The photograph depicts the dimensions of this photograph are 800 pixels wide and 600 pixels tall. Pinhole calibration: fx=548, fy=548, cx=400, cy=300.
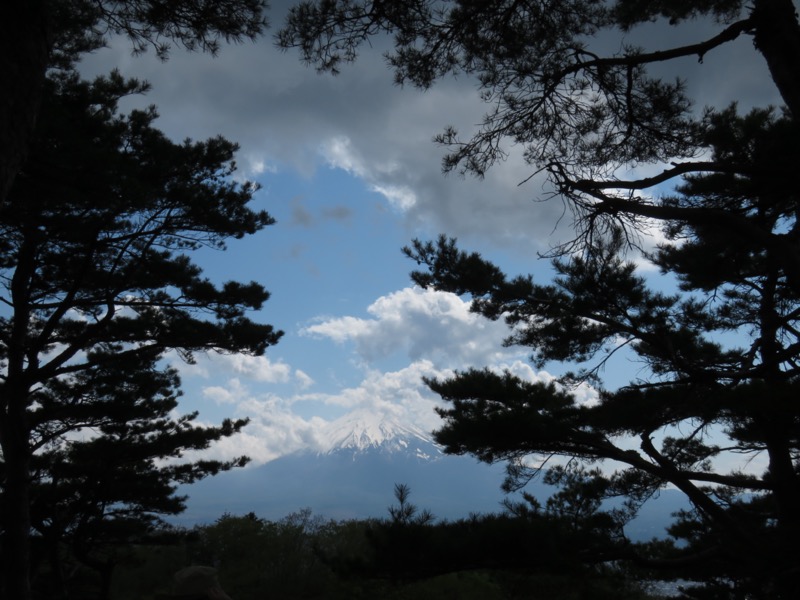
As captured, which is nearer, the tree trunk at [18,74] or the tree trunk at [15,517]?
the tree trunk at [18,74]

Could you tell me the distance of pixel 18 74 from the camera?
192 centimetres

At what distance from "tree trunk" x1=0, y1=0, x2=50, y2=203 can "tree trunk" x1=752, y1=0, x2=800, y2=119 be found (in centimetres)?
349

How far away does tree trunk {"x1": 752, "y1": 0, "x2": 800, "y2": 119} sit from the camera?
2957 millimetres

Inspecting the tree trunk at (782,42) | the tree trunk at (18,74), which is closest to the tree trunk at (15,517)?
the tree trunk at (18,74)

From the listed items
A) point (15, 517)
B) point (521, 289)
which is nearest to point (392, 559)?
point (521, 289)

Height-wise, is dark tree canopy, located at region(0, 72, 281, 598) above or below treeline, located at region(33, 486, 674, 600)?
above

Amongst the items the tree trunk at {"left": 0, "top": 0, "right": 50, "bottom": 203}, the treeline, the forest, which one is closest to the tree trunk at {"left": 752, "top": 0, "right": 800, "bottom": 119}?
the forest

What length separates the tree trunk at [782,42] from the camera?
2957mm

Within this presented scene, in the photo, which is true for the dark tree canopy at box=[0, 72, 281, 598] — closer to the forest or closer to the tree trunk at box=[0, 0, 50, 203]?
the forest

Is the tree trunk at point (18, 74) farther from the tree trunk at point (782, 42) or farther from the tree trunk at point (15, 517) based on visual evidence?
the tree trunk at point (15, 517)

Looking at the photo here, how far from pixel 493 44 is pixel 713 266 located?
9.79ft

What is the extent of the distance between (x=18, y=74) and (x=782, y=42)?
363cm

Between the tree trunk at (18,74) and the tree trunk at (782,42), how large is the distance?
11.4 ft

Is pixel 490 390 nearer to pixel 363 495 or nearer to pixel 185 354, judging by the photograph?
pixel 185 354
